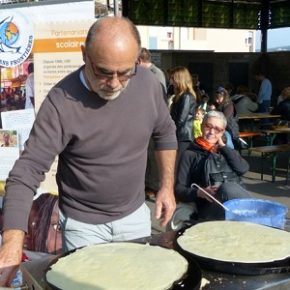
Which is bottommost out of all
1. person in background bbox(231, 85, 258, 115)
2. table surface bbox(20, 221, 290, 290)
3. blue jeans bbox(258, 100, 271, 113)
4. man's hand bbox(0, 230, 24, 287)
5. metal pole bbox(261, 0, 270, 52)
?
blue jeans bbox(258, 100, 271, 113)

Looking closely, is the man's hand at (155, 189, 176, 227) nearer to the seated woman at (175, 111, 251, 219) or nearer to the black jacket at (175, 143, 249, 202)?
the seated woman at (175, 111, 251, 219)

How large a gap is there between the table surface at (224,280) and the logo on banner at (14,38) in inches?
68.6

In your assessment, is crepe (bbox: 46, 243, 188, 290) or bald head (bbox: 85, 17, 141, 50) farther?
bald head (bbox: 85, 17, 141, 50)

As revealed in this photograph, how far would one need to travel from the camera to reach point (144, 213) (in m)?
2.17

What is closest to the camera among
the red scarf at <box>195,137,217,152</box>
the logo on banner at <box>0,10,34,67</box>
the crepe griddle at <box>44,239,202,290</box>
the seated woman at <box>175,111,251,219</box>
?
the crepe griddle at <box>44,239,202,290</box>

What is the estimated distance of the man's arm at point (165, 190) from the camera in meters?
2.14

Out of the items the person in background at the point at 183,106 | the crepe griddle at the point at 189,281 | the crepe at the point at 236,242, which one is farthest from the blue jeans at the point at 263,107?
the crepe griddle at the point at 189,281

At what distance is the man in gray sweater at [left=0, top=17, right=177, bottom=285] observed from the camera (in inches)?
64.8

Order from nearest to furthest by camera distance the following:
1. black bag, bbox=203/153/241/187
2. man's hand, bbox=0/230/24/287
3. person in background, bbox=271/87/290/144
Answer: man's hand, bbox=0/230/24/287 < black bag, bbox=203/153/241/187 < person in background, bbox=271/87/290/144

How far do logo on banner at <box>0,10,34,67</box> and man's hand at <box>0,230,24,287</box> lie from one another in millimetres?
1688

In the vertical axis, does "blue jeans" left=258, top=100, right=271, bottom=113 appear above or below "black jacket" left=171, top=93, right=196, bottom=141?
below

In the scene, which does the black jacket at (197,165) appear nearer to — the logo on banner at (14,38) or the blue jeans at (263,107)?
the logo on banner at (14,38)

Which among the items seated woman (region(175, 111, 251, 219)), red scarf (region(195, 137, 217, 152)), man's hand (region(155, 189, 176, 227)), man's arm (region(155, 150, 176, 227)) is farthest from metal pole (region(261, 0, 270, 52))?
man's hand (region(155, 189, 176, 227))

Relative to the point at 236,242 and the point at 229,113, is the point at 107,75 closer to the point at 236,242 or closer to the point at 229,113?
the point at 236,242
